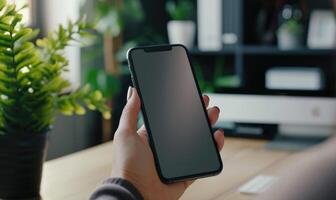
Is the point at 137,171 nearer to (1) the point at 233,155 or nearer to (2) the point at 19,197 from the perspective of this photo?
(2) the point at 19,197

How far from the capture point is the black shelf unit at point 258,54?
3178 mm

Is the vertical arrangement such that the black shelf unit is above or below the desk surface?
below

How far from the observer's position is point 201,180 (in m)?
1.61

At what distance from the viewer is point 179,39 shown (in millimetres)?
3305

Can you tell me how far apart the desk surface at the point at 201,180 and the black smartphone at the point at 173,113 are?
16 cm

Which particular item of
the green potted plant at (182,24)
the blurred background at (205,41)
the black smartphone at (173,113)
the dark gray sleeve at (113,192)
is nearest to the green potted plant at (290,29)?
the blurred background at (205,41)

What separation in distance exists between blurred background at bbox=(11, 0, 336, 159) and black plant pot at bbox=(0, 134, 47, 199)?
1.67 metres

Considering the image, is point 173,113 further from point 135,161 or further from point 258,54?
point 258,54

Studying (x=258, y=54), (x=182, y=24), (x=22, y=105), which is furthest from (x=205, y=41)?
(x=22, y=105)

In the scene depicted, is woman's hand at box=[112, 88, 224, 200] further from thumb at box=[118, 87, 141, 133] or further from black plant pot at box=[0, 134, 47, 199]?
black plant pot at box=[0, 134, 47, 199]

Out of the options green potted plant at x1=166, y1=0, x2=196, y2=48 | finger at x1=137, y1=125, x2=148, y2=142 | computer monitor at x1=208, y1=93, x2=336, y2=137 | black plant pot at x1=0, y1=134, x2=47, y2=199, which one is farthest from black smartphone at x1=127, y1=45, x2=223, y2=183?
green potted plant at x1=166, y1=0, x2=196, y2=48

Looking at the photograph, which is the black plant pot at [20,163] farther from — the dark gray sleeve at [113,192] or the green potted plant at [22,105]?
the dark gray sleeve at [113,192]

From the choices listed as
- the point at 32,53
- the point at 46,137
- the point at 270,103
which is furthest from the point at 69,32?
the point at 270,103

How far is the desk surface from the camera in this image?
1.50m
